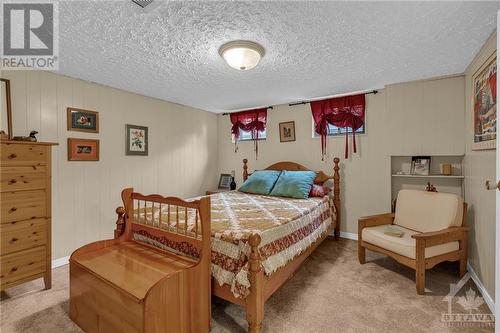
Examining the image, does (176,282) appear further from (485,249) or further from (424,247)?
(485,249)

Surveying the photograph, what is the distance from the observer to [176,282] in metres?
1.51

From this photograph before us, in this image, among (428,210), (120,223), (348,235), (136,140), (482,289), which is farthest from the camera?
(348,235)

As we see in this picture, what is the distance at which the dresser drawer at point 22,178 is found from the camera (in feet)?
6.76

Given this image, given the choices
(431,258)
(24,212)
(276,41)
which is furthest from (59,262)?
(431,258)

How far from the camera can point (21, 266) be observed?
216cm

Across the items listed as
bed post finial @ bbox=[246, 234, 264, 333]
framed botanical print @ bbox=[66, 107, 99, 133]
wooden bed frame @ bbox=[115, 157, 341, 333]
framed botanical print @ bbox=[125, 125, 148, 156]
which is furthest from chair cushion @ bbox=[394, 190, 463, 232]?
framed botanical print @ bbox=[66, 107, 99, 133]

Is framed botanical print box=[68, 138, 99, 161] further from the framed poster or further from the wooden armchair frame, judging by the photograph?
the framed poster

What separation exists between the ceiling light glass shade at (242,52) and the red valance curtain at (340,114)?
6.16 ft

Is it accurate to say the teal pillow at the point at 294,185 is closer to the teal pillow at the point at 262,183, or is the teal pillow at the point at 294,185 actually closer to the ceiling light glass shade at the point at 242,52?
the teal pillow at the point at 262,183

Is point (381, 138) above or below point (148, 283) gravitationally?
above

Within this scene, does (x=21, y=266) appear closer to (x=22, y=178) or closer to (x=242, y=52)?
(x=22, y=178)

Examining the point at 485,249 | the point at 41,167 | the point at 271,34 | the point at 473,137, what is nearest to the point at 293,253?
the point at 485,249

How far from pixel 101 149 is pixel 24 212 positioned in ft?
4.11

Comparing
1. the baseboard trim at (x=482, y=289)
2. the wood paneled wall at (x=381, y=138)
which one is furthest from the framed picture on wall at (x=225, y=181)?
the baseboard trim at (x=482, y=289)
